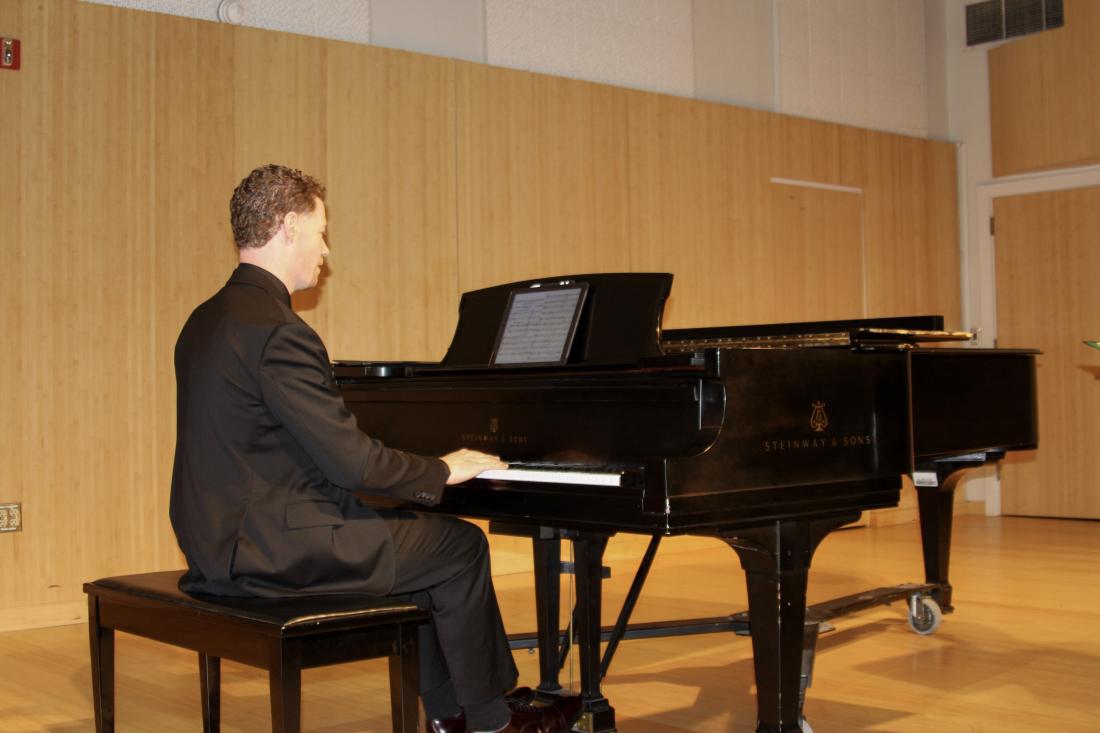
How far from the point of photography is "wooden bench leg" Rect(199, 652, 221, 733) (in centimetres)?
289

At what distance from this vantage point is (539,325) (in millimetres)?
3090

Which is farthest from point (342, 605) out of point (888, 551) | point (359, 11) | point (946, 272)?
point (946, 272)

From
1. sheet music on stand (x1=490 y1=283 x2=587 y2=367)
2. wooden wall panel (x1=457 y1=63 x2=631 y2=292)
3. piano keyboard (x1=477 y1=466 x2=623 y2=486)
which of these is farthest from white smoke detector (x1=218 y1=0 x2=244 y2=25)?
piano keyboard (x1=477 y1=466 x2=623 y2=486)

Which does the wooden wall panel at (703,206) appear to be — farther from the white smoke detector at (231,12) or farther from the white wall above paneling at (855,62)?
the white smoke detector at (231,12)

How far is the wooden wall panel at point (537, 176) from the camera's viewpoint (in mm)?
5980

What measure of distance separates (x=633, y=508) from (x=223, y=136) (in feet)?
11.6

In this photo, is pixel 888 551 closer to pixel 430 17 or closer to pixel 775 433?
pixel 430 17

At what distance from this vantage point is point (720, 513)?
242 cm

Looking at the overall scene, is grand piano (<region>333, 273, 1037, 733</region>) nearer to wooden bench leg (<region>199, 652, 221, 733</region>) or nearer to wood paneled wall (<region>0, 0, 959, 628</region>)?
wooden bench leg (<region>199, 652, 221, 733</region>)

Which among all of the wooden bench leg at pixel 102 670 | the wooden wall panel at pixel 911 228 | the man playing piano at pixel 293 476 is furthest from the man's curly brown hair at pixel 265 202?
the wooden wall panel at pixel 911 228

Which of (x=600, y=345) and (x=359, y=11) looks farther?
(x=359, y=11)

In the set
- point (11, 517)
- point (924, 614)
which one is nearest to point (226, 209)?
point (11, 517)

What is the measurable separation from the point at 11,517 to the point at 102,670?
231 cm

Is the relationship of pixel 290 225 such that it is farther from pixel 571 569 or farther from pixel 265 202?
pixel 571 569
